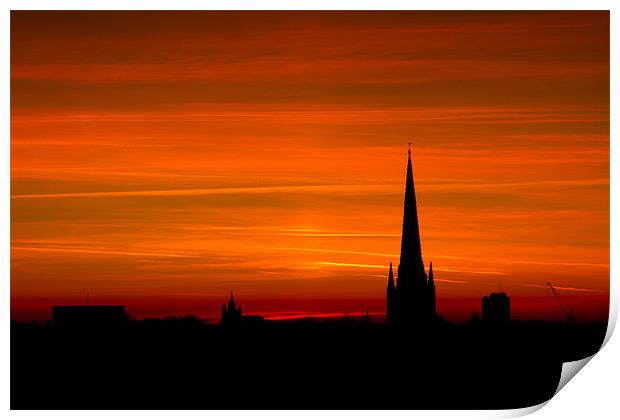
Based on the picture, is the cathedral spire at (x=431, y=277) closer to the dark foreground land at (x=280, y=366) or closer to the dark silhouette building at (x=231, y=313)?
the dark foreground land at (x=280, y=366)

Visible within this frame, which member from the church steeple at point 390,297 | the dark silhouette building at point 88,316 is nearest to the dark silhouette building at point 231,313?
the dark silhouette building at point 88,316

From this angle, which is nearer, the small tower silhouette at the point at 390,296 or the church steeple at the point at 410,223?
the church steeple at the point at 410,223

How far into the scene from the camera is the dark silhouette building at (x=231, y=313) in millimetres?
7398

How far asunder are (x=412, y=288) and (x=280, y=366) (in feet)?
4.30

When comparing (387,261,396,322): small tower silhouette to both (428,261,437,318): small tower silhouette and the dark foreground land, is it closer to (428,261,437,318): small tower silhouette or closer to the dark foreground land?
the dark foreground land

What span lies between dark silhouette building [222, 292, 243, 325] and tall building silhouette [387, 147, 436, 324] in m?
0.87

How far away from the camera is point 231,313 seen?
7.64 m

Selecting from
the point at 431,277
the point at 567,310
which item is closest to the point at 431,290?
the point at 431,277

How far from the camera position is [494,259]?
23.8 feet

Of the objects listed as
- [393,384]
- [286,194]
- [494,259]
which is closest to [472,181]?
[494,259]

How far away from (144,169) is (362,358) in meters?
2.31

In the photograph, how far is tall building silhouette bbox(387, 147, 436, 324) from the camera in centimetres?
713

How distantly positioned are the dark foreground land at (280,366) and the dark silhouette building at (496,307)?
0.08m

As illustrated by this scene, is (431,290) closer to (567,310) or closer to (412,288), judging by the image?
(567,310)
